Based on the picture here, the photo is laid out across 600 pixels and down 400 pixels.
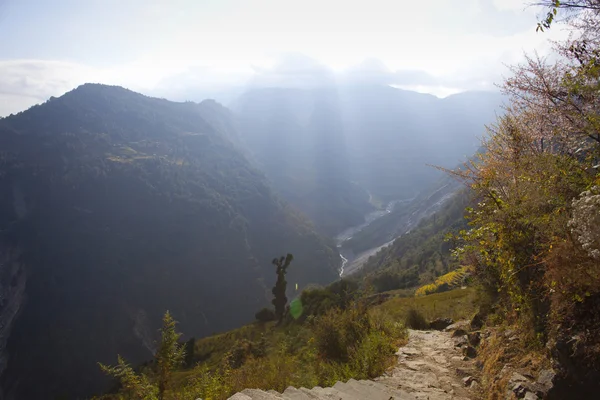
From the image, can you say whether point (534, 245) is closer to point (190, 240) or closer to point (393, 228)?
point (190, 240)

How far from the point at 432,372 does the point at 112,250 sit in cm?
13658

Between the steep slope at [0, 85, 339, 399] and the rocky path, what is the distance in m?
93.1

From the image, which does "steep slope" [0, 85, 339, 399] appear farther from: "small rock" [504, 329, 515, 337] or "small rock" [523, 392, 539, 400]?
"small rock" [523, 392, 539, 400]

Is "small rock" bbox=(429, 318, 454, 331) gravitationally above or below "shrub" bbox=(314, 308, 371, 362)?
below

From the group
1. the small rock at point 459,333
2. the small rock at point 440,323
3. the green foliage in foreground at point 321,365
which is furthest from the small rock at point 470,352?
the small rock at point 440,323

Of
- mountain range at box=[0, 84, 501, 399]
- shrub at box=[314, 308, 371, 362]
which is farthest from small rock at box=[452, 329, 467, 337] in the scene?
mountain range at box=[0, 84, 501, 399]

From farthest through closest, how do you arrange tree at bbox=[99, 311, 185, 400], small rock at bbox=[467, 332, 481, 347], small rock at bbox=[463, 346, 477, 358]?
small rock at bbox=[467, 332, 481, 347] < small rock at bbox=[463, 346, 477, 358] < tree at bbox=[99, 311, 185, 400]

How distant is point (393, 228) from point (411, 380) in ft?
643

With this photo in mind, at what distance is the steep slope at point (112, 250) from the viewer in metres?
98.9

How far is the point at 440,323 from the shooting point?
1312 centimetres

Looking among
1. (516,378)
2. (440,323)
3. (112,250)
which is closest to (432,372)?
(516,378)

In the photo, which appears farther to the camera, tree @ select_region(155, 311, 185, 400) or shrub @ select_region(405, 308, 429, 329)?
shrub @ select_region(405, 308, 429, 329)

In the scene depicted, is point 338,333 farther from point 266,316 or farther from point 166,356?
point 266,316

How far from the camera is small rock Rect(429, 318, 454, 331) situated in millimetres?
12915
